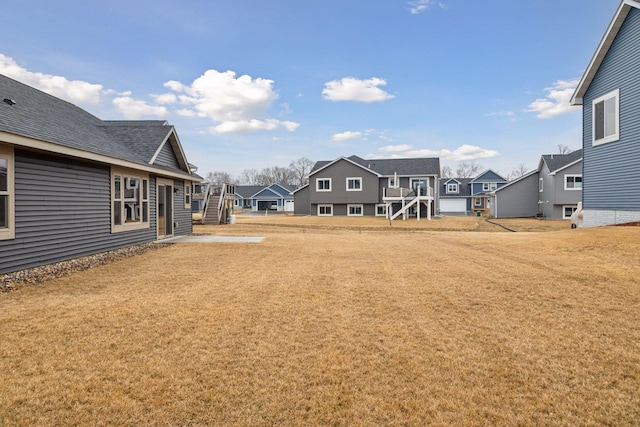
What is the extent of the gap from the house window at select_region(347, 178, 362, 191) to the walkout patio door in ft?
77.6

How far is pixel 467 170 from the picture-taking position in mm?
98438

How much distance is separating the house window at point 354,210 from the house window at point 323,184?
3037mm

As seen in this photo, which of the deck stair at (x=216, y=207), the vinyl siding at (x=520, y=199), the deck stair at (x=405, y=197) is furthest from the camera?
the vinyl siding at (x=520, y=199)

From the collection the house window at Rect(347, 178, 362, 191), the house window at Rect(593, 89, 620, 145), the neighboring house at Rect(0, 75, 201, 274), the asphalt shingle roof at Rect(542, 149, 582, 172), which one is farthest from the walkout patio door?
the asphalt shingle roof at Rect(542, 149, 582, 172)

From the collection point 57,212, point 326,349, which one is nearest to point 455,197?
point 57,212

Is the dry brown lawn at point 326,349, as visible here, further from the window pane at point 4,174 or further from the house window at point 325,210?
the house window at point 325,210

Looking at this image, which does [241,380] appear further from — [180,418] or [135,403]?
[135,403]

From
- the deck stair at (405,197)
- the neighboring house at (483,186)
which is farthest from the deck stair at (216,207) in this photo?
the neighboring house at (483,186)

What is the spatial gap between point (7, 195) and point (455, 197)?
183ft

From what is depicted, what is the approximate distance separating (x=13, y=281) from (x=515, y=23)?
2159 centimetres

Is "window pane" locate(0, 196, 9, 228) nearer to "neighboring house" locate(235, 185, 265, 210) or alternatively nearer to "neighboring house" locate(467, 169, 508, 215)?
"neighboring house" locate(467, 169, 508, 215)

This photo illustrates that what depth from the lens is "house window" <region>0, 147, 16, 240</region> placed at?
23.6 feet

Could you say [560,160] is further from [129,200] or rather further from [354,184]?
[129,200]

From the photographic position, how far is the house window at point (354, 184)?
36.7m
